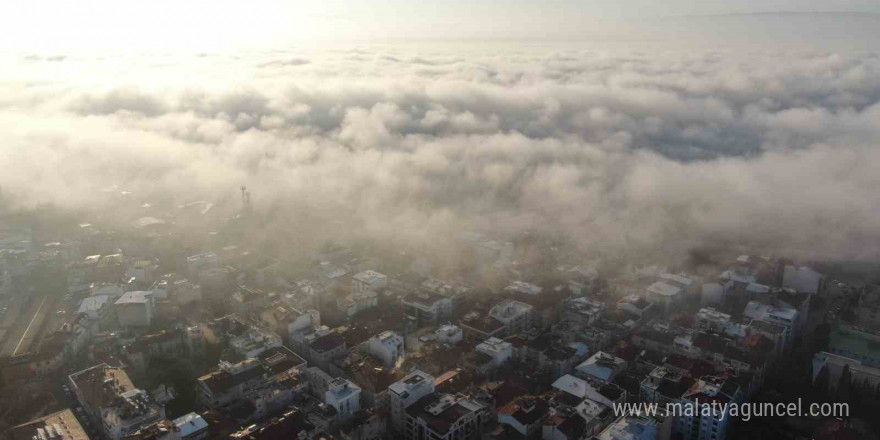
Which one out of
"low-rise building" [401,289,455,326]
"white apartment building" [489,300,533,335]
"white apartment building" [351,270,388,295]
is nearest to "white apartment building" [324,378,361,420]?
"low-rise building" [401,289,455,326]

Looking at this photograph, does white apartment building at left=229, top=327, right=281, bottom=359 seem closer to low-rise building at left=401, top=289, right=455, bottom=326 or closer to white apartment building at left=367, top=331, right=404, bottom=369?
white apartment building at left=367, top=331, right=404, bottom=369

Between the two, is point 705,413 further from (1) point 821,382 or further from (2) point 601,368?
(1) point 821,382

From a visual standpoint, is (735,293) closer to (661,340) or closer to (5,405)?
(661,340)

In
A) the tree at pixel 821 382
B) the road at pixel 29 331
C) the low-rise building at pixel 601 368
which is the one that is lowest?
the road at pixel 29 331

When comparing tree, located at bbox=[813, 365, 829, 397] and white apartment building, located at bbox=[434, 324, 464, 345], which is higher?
white apartment building, located at bbox=[434, 324, 464, 345]

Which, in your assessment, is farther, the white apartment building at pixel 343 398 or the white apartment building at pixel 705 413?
the white apartment building at pixel 343 398

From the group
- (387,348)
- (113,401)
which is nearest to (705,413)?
(387,348)

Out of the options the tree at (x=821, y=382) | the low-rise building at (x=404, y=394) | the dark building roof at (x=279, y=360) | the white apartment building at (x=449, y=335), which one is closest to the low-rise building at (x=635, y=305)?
the tree at (x=821, y=382)

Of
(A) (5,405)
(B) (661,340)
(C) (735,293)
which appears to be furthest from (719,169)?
(A) (5,405)

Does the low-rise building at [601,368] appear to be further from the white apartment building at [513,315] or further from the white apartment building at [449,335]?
the white apartment building at [449,335]

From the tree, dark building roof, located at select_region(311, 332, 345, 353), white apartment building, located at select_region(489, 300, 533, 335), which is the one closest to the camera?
the tree

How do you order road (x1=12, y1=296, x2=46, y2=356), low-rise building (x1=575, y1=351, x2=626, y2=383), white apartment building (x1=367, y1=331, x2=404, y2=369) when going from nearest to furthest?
low-rise building (x1=575, y1=351, x2=626, y2=383) → white apartment building (x1=367, y1=331, x2=404, y2=369) → road (x1=12, y1=296, x2=46, y2=356)
